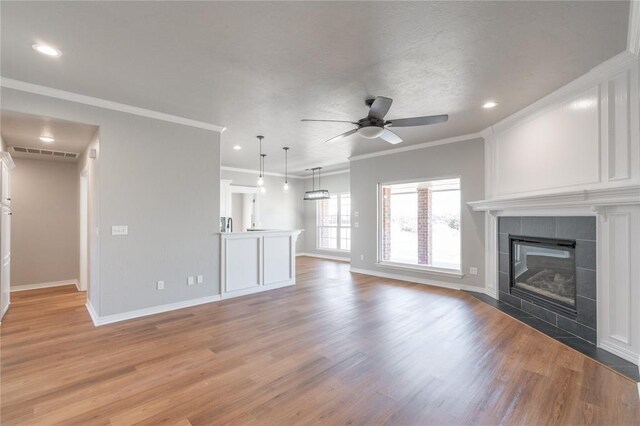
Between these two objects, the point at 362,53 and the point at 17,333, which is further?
the point at 17,333

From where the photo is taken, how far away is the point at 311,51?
2613 millimetres

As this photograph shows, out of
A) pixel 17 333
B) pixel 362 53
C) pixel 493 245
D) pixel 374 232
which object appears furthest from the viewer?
pixel 374 232

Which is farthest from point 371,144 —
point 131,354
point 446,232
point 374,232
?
point 131,354

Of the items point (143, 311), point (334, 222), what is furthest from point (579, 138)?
point (334, 222)

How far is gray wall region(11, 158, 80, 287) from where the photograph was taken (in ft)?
17.9

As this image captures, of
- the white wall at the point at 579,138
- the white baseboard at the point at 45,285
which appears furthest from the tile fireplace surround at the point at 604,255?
the white baseboard at the point at 45,285

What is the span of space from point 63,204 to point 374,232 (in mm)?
6662

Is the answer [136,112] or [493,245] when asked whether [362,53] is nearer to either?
[136,112]

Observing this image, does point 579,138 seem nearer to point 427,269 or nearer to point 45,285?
point 427,269

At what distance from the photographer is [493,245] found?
4.97m

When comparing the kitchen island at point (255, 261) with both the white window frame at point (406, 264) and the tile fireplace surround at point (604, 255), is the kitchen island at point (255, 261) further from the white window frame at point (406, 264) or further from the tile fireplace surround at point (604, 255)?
the tile fireplace surround at point (604, 255)

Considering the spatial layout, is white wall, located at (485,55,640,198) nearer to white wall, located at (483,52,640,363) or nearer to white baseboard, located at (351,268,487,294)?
white wall, located at (483,52,640,363)

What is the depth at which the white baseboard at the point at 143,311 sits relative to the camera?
146 inches

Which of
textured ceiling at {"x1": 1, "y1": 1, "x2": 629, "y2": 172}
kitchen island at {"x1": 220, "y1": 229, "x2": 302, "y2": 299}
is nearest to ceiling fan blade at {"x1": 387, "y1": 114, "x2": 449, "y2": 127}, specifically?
textured ceiling at {"x1": 1, "y1": 1, "x2": 629, "y2": 172}
